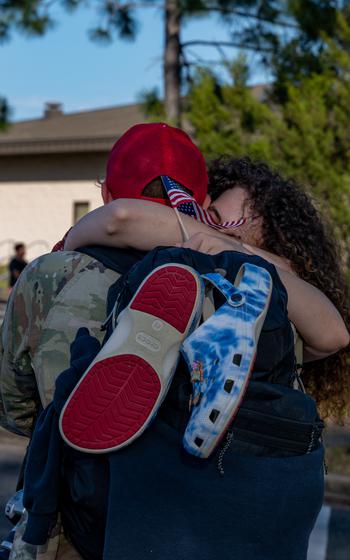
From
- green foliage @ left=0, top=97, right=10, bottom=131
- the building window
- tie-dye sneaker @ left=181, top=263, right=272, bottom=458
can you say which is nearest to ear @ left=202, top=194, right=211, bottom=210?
tie-dye sneaker @ left=181, top=263, right=272, bottom=458

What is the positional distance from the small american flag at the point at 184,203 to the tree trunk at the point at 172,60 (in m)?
9.37

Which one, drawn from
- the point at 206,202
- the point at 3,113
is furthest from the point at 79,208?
the point at 206,202

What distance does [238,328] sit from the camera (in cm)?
156

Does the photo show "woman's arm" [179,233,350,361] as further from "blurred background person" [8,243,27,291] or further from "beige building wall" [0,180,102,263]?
"beige building wall" [0,180,102,263]

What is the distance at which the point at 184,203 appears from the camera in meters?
1.89

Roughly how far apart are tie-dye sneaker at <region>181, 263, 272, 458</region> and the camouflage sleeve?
0.51 m

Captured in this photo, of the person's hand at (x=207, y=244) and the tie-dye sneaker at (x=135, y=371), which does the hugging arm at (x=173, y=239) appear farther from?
the tie-dye sneaker at (x=135, y=371)

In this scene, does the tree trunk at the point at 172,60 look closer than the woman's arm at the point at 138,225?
No

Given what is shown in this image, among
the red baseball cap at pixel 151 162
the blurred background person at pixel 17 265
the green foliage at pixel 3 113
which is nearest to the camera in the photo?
the red baseball cap at pixel 151 162

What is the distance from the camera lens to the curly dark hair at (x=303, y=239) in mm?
2121

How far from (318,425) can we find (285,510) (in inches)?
7.6

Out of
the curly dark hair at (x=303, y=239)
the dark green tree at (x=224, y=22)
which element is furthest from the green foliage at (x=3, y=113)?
the curly dark hair at (x=303, y=239)

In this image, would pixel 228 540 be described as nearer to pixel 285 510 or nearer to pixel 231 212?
pixel 285 510

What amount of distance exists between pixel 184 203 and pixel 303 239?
0.40 meters
